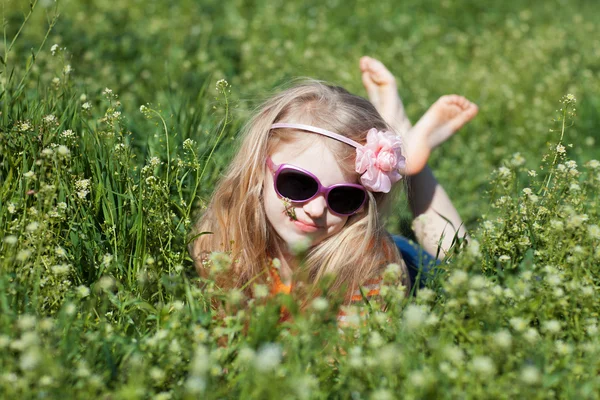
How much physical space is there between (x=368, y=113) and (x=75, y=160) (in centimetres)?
138

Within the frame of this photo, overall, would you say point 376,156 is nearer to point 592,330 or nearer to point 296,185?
point 296,185

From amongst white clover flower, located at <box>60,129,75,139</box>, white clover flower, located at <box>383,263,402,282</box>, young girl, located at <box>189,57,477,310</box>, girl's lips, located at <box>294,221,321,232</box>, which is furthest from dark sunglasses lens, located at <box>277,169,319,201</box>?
white clover flower, located at <box>60,129,75,139</box>

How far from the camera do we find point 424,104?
5863 millimetres

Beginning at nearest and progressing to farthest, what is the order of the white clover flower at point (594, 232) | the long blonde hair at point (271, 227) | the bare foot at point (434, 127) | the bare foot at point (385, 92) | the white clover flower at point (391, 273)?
the white clover flower at point (391, 273)
the white clover flower at point (594, 232)
the long blonde hair at point (271, 227)
the bare foot at point (434, 127)
the bare foot at point (385, 92)

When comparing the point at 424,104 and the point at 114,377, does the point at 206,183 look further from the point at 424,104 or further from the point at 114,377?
the point at 424,104

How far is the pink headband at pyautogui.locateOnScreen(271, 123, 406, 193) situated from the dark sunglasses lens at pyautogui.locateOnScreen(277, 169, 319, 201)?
23 cm

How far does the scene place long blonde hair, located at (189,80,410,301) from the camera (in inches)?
122

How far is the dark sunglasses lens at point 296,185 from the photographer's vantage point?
291 cm

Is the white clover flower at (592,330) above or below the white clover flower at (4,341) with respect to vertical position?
below

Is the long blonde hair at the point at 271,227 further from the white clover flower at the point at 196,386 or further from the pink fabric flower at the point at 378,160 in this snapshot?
the white clover flower at the point at 196,386

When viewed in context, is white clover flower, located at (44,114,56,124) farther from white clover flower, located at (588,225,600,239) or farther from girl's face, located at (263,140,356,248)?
white clover flower, located at (588,225,600,239)

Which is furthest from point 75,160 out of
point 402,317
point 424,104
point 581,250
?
point 424,104

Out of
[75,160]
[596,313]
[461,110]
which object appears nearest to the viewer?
[596,313]

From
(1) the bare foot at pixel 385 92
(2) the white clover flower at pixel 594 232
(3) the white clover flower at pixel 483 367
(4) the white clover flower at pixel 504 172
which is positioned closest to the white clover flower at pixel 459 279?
(3) the white clover flower at pixel 483 367
